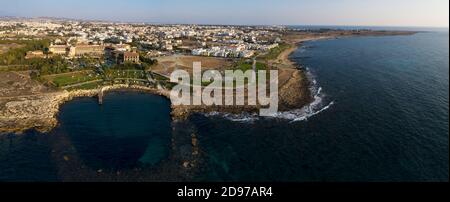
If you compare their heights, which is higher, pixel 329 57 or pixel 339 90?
pixel 329 57

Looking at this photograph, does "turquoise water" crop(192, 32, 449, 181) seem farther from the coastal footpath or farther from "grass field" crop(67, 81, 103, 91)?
"grass field" crop(67, 81, 103, 91)

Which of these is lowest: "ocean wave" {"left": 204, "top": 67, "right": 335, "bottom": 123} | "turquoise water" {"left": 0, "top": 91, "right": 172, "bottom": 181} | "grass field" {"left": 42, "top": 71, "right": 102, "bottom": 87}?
"turquoise water" {"left": 0, "top": 91, "right": 172, "bottom": 181}

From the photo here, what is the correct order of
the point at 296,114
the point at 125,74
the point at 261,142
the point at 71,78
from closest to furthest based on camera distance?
the point at 261,142 < the point at 296,114 < the point at 71,78 < the point at 125,74

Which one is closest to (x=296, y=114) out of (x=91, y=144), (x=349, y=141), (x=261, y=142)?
(x=349, y=141)

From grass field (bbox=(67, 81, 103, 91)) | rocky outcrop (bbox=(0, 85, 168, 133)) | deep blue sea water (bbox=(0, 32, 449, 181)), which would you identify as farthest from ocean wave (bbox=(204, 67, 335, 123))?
grass field (bbox=(67, 81, 103, 91))

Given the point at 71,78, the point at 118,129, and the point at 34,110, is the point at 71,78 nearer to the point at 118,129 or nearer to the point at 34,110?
the point at 34,110

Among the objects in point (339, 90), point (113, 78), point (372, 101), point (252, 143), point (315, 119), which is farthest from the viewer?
point (113, 78)
